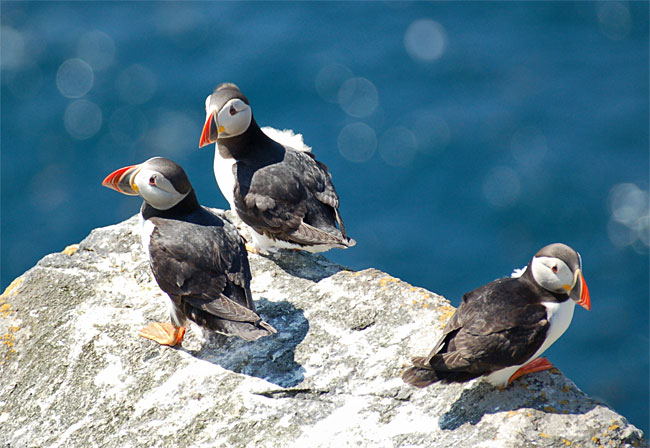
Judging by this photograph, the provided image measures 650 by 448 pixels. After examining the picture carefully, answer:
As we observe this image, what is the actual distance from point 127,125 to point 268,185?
10073mm

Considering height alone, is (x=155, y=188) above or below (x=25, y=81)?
below

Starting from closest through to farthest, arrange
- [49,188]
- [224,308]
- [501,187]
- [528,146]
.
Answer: [224,308]
[501,187]
[49,188]
[528,146]

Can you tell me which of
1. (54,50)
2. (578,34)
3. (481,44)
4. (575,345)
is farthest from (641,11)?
(54,50)

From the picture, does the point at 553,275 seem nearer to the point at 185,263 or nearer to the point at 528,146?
the point at 185,263

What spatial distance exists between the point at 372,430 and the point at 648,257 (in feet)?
36.6

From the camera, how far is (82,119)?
1630 centimetres

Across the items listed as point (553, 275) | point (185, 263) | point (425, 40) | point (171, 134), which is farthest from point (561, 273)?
point (425, 40)

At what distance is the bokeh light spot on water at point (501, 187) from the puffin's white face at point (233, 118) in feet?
29.8

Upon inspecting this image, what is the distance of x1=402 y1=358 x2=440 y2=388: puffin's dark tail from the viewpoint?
→ 4.92 m

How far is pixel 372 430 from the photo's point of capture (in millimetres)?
4773

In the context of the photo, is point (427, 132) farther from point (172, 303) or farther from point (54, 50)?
point (172, 303)

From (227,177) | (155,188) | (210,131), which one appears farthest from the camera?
(227,177)

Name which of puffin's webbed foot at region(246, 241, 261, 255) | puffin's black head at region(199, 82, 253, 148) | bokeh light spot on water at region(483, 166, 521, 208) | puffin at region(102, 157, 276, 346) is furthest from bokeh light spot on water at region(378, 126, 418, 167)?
puffin at region(102, 157, 276, 346)

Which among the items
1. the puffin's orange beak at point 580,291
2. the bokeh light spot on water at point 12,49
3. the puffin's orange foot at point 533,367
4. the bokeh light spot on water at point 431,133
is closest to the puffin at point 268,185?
the puffin's orange foot at point 533,367
